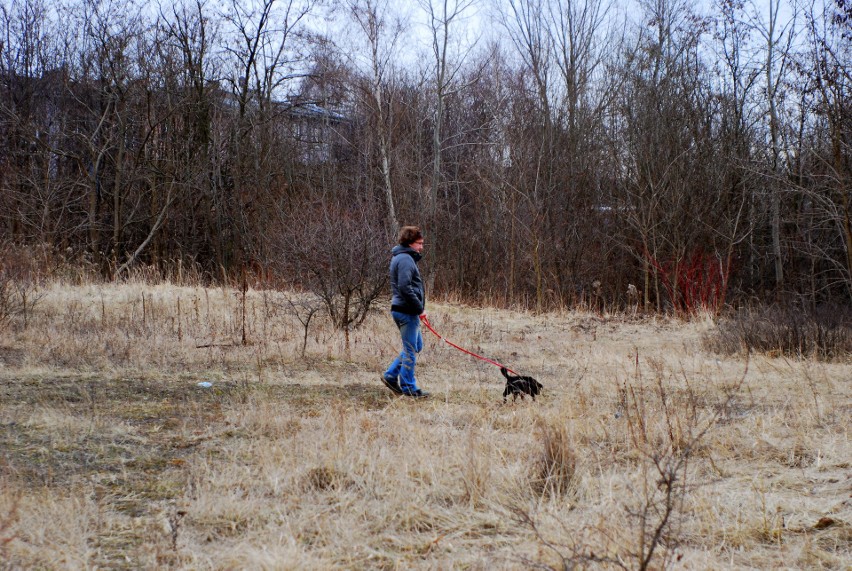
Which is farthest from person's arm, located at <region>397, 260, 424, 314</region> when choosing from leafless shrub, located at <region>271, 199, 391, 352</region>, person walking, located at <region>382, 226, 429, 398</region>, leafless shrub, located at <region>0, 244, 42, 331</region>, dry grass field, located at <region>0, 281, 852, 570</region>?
leafless shrub, located at <region>0, 244, 42, 331</region>

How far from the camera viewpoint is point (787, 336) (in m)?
10.5

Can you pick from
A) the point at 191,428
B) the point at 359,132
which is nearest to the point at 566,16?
the point at 359,132

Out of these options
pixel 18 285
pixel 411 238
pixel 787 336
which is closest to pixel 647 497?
pixel 411 238

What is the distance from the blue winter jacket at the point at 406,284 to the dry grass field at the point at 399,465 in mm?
914

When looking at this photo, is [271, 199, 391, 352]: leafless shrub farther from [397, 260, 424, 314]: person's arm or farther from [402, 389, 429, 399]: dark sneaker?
[397, 260, 424, 314]: person's arm

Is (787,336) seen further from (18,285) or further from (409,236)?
(18,285)

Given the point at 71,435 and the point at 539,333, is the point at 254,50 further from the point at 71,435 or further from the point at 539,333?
the point at 71,435

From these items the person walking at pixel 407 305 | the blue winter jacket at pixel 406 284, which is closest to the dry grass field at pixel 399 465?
the person walking at pixel 407 305

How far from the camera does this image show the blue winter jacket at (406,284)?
6.97 meters

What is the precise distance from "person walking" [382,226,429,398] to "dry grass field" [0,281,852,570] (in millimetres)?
244

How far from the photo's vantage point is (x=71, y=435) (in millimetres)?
5367

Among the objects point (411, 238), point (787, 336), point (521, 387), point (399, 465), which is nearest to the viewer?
point (399, 465)

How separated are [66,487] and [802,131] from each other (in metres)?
21.6

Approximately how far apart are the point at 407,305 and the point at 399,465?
8.73 ft
